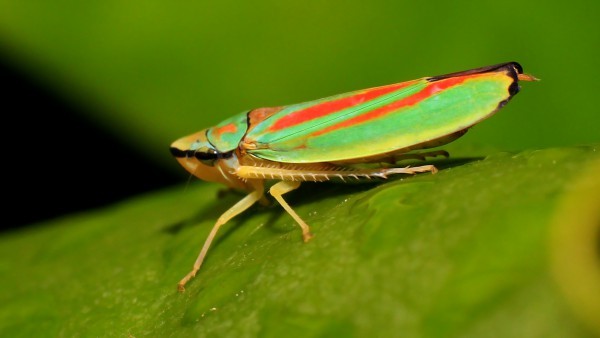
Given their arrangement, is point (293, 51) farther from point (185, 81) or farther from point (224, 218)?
point (224, 218)

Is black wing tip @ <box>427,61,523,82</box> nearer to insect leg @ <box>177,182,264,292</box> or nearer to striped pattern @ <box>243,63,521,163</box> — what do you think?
striped pattern @ <box>243,63,521,163</box>

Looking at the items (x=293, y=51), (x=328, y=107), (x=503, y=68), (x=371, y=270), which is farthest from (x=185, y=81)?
(x=371, y=270)

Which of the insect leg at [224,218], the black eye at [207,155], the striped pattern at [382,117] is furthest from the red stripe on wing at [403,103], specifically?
the black eye at [207,155]

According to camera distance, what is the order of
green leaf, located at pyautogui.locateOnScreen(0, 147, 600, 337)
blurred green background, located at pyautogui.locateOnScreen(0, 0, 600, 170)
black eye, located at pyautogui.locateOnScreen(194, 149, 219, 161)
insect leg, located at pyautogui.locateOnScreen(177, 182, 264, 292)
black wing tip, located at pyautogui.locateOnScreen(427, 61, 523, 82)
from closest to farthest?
green leaf, located at pyautogui.locateOnScreen(0, 147, 600, 337) → insect leg, located at pyautogui.locateOnScreen(177, 182, 264, 292) → black wing tip, located at pyautogui.locateOnScreen(427, 61, 523, 82) → blurred green background, located at pyautogui.locateOnScreen(0, 0, 600, 170) → black eye, located at pyautogui.locateOnScreen(194, 149, 219, 161)

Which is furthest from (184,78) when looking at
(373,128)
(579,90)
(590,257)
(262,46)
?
(590,257)

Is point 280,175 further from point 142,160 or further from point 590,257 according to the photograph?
point 590,257

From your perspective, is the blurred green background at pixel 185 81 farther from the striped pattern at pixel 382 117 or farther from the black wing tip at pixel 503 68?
the black wing tip at pixel 503 68

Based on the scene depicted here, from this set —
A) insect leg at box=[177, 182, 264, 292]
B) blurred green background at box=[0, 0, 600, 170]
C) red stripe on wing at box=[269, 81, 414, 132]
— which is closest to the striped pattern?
red stripe on wing at box=[269, 81, 414, 132]
